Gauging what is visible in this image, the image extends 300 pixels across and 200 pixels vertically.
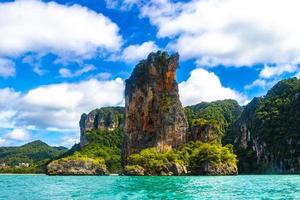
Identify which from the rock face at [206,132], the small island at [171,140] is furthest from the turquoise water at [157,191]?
the rock face at [206,132]

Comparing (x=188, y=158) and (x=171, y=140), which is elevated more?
(x=171, y=140)

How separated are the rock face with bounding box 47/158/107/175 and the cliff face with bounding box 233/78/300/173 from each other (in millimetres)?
56783

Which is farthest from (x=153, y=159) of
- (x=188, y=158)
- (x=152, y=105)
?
(x=152, y=105)

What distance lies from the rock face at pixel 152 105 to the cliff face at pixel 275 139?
4035 centimetres

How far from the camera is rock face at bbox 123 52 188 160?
151 meters

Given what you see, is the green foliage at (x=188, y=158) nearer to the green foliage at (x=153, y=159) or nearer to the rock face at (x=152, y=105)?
the green foliage at (x=153, y=159)

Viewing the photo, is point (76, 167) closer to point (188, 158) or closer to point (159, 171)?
point (159, 171)

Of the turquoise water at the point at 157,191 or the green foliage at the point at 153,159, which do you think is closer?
the turquoise water at the point at 157,191

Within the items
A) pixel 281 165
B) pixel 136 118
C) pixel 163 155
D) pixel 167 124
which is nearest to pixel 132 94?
pixel 136 118

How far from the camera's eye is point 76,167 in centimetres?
15312

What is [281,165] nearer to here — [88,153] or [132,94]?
[132,94]

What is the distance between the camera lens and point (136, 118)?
15975 centimetres

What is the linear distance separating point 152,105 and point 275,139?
53.2 m

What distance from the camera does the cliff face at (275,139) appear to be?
16550 cm
